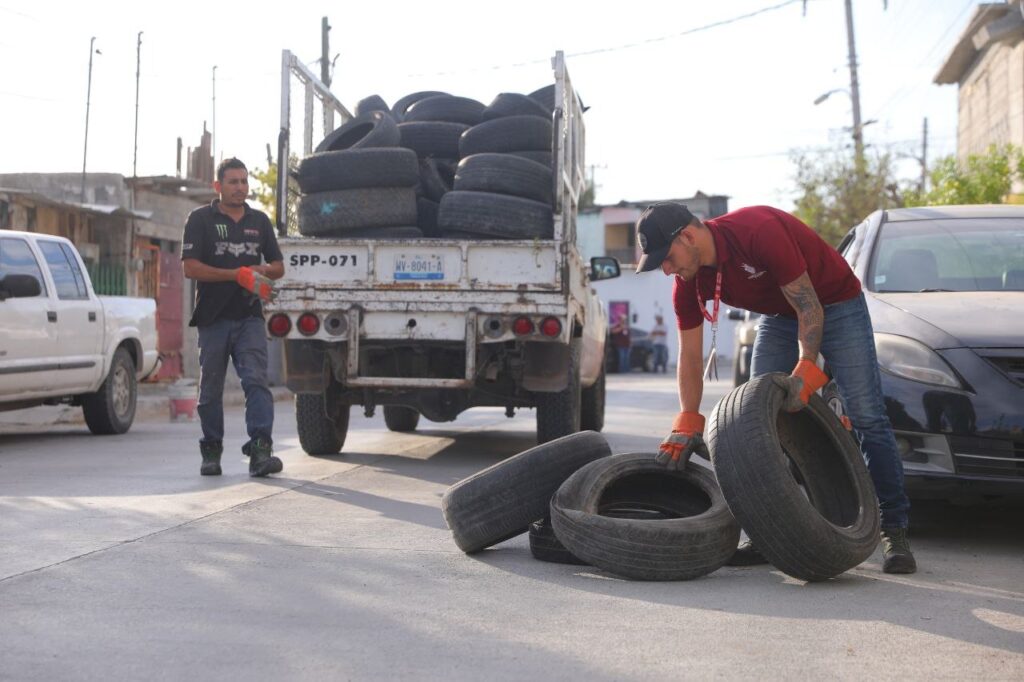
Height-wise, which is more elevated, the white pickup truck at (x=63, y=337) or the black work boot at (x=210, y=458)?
the white pickup truck at (x=63, y=337)

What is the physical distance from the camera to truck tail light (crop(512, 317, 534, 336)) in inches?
352

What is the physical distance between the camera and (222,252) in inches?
Answer: 329

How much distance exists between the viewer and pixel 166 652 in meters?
3.69

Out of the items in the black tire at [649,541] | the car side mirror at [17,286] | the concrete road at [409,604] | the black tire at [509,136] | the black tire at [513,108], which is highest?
the black tire at [513,108]

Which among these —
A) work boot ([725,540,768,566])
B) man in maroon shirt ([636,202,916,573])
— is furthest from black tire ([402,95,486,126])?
work boot ([725,540,768,566])

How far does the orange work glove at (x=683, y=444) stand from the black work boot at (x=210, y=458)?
3.84 m

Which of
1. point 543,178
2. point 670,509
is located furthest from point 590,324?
point 670,509

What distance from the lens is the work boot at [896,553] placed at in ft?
16.9

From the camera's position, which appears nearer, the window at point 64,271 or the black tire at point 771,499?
the black tire at point 771,499

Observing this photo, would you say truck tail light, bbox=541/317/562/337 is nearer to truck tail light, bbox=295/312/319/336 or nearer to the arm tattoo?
truck tail light, bbox=295/312/319/336

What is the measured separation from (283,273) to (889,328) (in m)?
4.09

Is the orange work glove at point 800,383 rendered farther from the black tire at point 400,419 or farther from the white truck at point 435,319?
the black tire at point 400,419

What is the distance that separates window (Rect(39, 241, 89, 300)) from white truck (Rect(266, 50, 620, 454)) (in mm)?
3616

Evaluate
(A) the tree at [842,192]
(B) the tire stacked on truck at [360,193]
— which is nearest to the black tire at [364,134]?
(B) the tire stacked on truck at [360,193]
